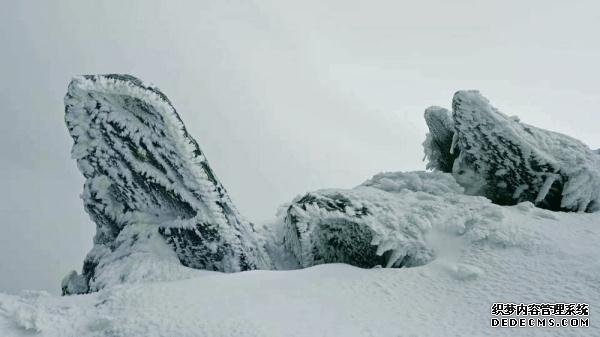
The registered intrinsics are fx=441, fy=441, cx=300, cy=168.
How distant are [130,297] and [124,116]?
3.70 meters

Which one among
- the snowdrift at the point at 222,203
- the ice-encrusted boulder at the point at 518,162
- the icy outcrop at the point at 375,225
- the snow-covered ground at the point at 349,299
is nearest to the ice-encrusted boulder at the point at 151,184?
the snowdrift at the point at 222,203

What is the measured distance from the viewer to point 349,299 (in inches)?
218

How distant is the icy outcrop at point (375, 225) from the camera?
702 centimetres

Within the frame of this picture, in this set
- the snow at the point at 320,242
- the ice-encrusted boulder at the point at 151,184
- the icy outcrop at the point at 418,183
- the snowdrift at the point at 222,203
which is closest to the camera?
the snow at the point at 320,242

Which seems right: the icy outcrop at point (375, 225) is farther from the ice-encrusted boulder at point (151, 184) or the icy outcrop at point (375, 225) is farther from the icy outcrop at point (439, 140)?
the icy outcrop at point (439, 140)

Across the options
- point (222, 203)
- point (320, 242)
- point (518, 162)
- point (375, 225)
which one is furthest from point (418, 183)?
point (222, 203)

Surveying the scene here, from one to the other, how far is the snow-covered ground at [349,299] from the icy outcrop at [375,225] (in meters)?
0.48

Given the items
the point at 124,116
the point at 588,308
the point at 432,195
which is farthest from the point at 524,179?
the point at 124,116

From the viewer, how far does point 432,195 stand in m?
8.88

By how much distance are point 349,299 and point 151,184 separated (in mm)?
4444

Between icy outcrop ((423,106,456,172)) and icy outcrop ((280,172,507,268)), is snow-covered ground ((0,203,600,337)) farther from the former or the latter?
icy outcrop ((423,106,456,172))

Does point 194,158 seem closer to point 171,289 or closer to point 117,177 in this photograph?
point 117,177

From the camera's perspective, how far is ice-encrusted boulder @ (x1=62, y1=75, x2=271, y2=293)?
761cm

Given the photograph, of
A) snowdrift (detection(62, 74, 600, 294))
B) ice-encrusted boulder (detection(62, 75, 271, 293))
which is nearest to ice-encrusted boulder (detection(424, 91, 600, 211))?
snowdrift (detection(62, 74, 600, 294))
